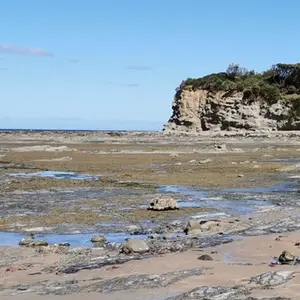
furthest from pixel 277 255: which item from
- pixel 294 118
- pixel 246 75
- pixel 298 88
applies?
pixel 246 75

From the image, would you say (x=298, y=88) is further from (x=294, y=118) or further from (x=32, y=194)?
(x=32, y=194)

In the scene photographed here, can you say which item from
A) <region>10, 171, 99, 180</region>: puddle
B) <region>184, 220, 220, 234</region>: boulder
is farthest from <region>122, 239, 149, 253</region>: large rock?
<region>10, 171, 99, 180</region>: puddle

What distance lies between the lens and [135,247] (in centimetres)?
1066

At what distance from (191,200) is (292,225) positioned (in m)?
5.94

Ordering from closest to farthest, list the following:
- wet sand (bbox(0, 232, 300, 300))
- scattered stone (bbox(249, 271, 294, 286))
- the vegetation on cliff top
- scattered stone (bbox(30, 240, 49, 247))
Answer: wet sand (bbox(0, 232, 300, 300)), scattered stone (bbox(249, 271, 294, 286)), scattered stone (bbox(30, 240, 49, 247)), the vegetation on cliff top

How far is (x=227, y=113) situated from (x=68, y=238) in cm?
7395

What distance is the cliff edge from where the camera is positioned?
273 feet

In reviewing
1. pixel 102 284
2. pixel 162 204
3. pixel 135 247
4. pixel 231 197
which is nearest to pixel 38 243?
pixel 135 247

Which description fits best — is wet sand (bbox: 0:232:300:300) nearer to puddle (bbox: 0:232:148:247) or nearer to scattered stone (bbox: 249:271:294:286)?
scattered stone (bbox: 249:271:294:286)

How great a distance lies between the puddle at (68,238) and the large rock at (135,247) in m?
1.23

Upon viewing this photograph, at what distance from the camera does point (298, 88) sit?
3595 inches

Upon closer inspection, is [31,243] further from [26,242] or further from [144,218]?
[144,218]

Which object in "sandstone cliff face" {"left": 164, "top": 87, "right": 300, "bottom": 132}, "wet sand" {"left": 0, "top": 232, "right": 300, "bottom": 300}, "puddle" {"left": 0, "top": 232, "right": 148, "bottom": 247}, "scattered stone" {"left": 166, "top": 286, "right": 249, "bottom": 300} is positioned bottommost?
"puddle" {"left": 0, "top": 232, "right": 148, "bottom": 247}

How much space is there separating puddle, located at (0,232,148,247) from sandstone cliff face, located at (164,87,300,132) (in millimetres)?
71970
